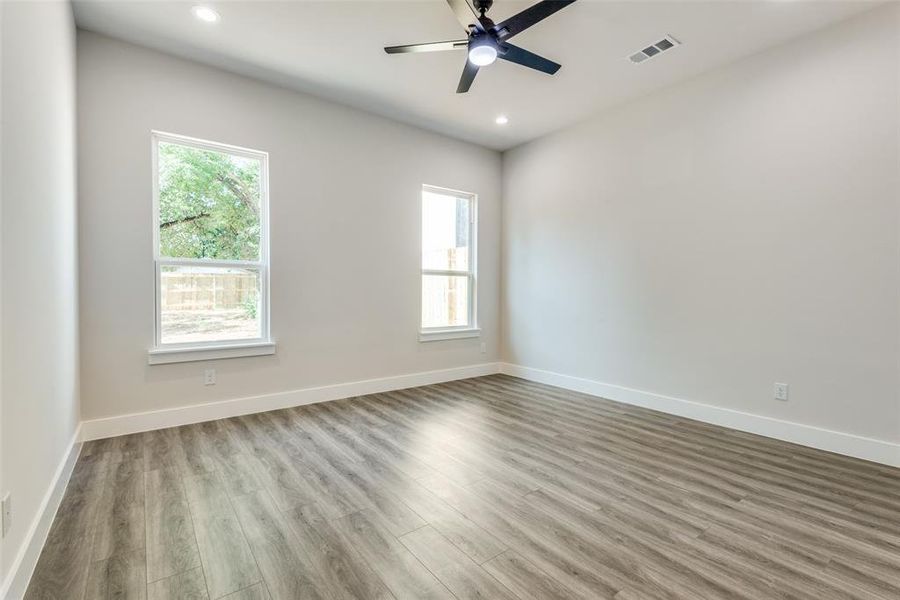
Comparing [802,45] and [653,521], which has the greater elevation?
[802,45]

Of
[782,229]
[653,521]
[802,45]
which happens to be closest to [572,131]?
[802,45]

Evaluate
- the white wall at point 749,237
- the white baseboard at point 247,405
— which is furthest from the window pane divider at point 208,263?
the white wall at point 749,237

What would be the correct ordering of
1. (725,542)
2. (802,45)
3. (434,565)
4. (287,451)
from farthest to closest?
(802,45) < (287,451) < (725,542) < (434,565)

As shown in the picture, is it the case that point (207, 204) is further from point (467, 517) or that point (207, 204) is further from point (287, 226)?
point (467, 517)

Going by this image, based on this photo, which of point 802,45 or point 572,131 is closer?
point 802,45

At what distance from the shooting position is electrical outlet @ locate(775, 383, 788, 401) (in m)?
3.13

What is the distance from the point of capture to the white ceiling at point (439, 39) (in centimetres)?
271

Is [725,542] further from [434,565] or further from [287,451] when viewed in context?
[287,451]

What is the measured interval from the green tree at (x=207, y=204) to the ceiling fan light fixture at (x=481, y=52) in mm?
2278

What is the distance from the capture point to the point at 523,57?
2682mm

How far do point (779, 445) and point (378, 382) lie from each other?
350 centimetres

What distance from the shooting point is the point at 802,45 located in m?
3.02

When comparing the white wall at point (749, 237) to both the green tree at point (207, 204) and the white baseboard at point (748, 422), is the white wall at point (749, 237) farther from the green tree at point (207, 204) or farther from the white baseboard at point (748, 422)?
the green tree at point (207, 204)

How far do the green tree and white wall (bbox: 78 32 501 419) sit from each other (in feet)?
0.49
